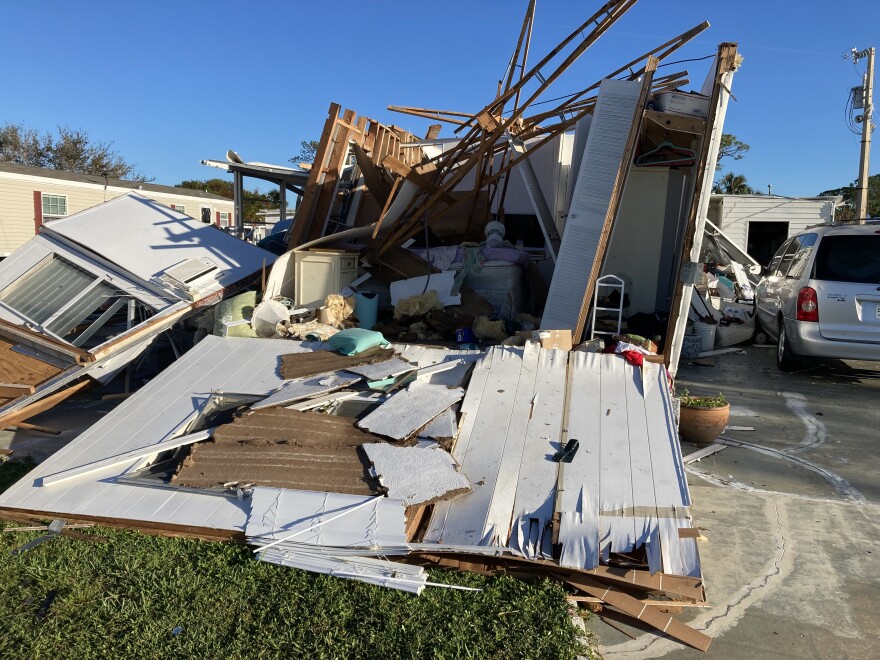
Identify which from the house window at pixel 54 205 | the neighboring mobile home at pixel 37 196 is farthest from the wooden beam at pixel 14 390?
the house window at pixel 54 205

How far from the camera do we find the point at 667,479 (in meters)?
4.09

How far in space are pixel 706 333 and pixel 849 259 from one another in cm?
230

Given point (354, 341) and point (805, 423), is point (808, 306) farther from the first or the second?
point (354, 341)

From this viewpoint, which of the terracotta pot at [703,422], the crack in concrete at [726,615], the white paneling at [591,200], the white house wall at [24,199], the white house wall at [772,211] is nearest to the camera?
the crack in concrete at [726,615]

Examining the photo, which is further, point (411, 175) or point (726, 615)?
point (411, 175)

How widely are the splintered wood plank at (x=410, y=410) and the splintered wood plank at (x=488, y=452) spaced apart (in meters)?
0.29

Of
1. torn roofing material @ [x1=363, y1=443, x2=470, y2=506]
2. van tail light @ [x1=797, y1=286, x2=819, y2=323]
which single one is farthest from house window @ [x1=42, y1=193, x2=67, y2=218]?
van tail light @ [x1=797, y1=286, x2=819, y2=323]

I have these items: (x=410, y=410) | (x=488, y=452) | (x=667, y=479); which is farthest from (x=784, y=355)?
(x=410, y=410)

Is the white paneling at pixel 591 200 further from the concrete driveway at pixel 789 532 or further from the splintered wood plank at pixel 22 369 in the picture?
the splintered wood plank at pixel 22 369

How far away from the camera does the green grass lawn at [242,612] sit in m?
2.99

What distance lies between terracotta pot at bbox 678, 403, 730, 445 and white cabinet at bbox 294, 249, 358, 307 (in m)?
4.81

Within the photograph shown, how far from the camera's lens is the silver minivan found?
7.36 meters

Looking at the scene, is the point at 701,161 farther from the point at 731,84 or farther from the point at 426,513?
the point at 426,513

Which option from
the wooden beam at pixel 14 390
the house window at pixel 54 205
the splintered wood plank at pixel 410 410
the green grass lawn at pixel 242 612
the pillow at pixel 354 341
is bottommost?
the green grass lawn at pixel 242 612
